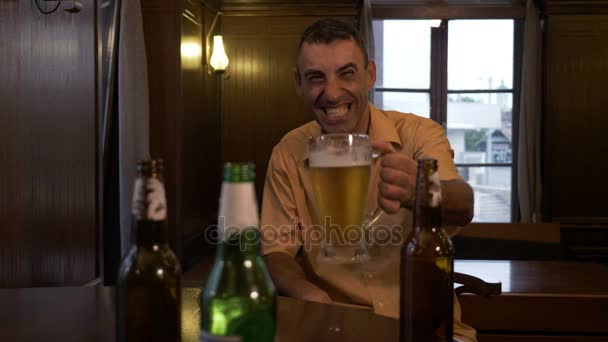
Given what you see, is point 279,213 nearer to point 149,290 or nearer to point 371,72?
point 371,72

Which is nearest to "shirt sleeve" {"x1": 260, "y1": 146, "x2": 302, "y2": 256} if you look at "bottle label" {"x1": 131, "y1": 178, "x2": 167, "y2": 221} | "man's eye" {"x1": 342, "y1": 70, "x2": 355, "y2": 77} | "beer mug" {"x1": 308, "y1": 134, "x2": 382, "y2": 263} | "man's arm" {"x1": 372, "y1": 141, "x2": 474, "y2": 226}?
"man's eye" {"x1": 342, "y1": 70, "x2": 355, "y2": 77}

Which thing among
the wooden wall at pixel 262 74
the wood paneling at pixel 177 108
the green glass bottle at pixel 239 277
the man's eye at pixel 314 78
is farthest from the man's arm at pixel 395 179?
the wooden wall at pixel 262 74

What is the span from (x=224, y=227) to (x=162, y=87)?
4422 millimetres

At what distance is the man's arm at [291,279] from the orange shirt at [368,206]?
0.14 feet

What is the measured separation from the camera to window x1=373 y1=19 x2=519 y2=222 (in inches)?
255

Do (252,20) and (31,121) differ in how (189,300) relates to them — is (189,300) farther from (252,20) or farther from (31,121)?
(252,20)

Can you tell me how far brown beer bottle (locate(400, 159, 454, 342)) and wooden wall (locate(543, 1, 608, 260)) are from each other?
5.73m

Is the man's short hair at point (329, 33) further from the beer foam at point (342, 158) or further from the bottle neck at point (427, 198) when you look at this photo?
the bottle neck at point (427, 198)

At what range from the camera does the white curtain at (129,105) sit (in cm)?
397

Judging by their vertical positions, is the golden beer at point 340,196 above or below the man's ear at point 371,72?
below

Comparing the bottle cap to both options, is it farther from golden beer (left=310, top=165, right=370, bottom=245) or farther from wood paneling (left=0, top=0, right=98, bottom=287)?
wood paneling (left=0, top=0, right=98, bottom=287)

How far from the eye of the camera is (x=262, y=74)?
252 inches

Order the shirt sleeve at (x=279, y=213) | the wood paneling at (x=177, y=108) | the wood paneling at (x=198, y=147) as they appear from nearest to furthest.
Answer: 1. the shirt sleeve at (x=279, y=213)
2. the wood paneling at (x=177, y=108)
3. the wood paneling at (x=198, y=147)

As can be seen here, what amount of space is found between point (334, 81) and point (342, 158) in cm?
61
